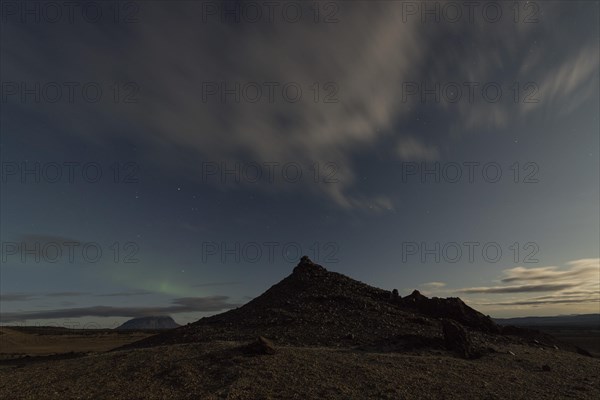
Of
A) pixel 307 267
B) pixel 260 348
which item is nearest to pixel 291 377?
pixel 260 348

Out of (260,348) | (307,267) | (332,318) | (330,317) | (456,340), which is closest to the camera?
(260,348)

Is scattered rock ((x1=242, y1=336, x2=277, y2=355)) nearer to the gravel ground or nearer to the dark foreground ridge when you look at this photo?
the gravel ground

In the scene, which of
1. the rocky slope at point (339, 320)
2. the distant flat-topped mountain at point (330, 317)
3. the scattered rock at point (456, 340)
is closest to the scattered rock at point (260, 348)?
the rocky slope at point (339, 320)

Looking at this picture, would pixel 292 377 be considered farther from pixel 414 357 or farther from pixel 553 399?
pixel 553 399

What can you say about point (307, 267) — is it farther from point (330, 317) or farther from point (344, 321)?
point (344, 321)

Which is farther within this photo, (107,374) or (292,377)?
(107,374)

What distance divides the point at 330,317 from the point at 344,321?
1191 mm

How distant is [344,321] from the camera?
27719mm

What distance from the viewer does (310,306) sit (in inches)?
1211

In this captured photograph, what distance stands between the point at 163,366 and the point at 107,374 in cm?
243

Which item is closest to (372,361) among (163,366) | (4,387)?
(163,366)

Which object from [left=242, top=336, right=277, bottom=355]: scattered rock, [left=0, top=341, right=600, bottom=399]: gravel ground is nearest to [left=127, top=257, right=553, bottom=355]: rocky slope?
[left=0, top=341, right=600, bottom=399]: gravel ground

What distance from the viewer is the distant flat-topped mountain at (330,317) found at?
25.0 metres

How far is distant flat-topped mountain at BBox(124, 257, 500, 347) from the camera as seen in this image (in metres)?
25.0
